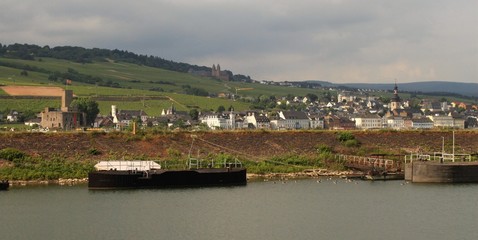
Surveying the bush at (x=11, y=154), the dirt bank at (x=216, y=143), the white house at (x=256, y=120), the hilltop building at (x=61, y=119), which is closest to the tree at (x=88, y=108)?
the hilltop building at (x=61, y=119)

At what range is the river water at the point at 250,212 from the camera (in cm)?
4850

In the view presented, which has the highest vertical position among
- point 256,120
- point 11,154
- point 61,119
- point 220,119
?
point 61,119

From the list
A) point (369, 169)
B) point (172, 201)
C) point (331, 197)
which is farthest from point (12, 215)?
point (369, 169)

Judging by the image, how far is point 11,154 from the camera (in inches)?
3199

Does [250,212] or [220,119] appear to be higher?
[220,119]

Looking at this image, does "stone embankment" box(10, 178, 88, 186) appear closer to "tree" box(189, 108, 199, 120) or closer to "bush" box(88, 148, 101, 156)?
"bush" box(88, 148, 101, 156)

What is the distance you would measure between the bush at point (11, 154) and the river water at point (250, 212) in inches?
442

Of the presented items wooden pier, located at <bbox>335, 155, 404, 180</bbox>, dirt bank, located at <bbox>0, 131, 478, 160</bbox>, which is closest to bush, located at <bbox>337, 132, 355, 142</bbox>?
dirt bank, located at <bbox>0, 131, 478, 160</bbox>

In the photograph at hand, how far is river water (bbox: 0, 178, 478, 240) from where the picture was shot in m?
48.5

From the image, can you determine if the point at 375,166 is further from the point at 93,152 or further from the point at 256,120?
the point at 256,120

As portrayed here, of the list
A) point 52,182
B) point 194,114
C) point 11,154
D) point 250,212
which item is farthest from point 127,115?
point 250,212

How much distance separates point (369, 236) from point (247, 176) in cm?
3309

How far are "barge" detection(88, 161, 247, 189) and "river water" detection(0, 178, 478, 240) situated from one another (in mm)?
1787

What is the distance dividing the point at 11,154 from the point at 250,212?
34.9m
